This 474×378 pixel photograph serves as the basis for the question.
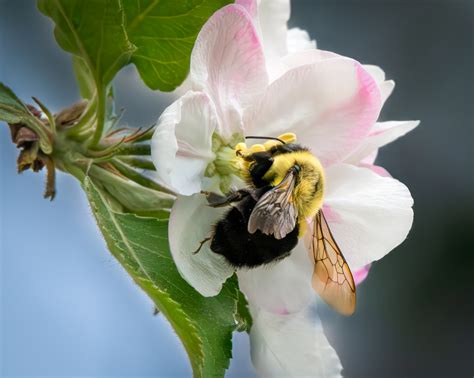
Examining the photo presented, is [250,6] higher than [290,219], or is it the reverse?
[250,6]

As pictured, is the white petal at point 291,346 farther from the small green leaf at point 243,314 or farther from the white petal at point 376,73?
the white petal at point 376,73

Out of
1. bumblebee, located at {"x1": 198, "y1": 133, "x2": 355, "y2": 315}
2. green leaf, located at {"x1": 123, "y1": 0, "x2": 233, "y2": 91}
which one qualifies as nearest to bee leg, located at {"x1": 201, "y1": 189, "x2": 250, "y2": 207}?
bumblebee, located at {"x1": 198, "y1": 133, "x2": 355, "y2": 315}

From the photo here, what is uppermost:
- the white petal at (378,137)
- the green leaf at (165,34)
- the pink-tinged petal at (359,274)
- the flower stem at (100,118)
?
the green leaf at (165,34)

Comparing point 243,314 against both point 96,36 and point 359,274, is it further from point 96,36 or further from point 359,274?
point 96,36

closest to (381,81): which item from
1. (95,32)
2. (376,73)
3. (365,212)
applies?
(376,73)

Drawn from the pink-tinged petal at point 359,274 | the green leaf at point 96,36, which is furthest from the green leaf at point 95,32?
the pink-tinged petal at point 359,274

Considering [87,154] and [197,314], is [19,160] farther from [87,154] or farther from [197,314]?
[197,314]
